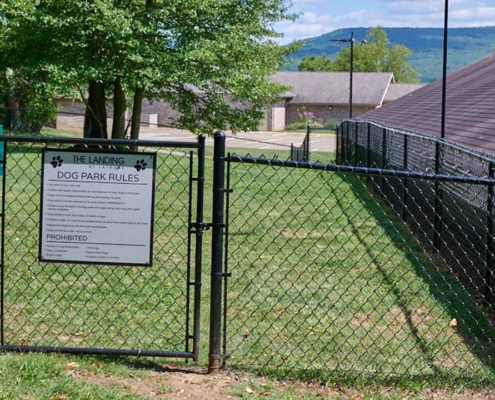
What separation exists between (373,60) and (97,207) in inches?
3431

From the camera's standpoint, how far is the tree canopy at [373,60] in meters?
87.1

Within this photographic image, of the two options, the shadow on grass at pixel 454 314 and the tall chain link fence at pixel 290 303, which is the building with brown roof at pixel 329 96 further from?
the tall chain link fence at pixel 290 303

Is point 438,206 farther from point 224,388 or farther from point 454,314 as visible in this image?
point 224,388

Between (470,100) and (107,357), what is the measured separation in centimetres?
1302

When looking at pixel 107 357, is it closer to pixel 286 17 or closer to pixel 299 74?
pixel 286 17

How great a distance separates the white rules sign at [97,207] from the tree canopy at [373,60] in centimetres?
7956

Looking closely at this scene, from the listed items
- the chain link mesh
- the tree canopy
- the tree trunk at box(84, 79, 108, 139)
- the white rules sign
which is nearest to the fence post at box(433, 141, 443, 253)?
the chain link mesh

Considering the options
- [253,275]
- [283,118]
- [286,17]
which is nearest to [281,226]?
[253,275]

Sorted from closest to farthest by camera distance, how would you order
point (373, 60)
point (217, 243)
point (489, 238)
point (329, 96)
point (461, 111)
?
1. point (217, 243)
2. point (489, 238)
3. point (461, 111)
4. point (329, 96)
5. point (373, 60)

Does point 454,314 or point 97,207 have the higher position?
point 97,207

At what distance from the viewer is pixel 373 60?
294 ft

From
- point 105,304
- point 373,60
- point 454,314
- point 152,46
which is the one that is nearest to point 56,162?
point 105,304

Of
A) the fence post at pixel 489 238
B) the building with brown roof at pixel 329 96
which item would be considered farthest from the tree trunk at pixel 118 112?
the building with brown roof at pixel 329 96

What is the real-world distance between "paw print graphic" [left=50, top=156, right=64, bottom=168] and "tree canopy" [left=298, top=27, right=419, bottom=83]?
79603mm
